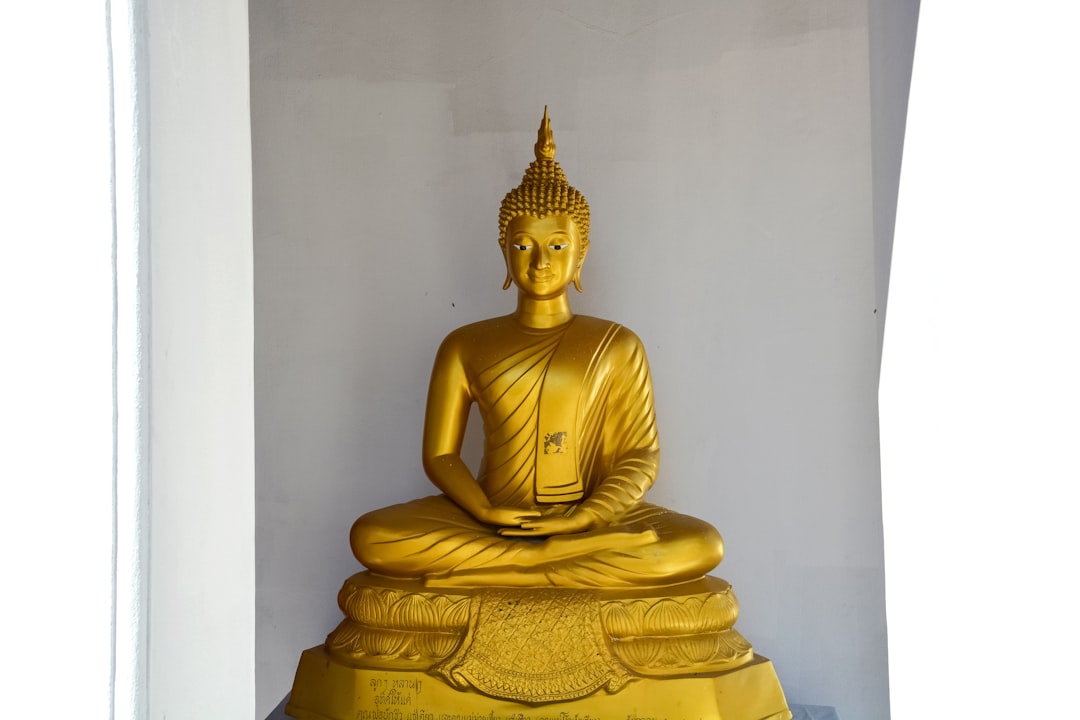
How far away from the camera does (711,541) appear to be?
3248 mm

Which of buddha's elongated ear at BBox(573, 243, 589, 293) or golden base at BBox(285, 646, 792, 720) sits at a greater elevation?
buddha's elongated ear at BBox(573, 243, 589, 293)

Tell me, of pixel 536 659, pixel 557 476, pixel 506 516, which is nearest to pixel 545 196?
pixel 557 476

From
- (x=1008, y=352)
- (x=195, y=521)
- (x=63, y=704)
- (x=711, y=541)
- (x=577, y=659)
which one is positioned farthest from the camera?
(x=711, y=541)

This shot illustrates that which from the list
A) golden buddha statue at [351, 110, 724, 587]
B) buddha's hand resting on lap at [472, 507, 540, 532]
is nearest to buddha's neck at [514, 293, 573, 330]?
golden buddha statue at [351, 110, 724, 587]

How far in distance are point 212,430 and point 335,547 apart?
223 centimetres

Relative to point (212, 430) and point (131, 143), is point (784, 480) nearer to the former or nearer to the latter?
point (212, 430)

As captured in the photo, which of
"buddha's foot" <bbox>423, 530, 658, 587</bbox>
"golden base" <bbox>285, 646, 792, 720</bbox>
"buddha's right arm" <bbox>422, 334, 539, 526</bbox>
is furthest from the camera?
"buddha's right arm" <bbox>422, 334, 539, 526</bbox>

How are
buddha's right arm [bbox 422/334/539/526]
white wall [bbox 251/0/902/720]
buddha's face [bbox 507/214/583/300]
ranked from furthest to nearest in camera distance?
white wall [bbox 251/0/902/720], buddha's face [bbox 507/214/583/300], buddha's right arm [bbox 422/334/539/526]

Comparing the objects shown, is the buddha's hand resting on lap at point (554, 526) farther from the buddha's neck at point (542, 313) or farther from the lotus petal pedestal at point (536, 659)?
the buddha's neck at point (542, 313)

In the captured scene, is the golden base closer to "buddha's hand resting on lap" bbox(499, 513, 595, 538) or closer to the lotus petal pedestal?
the lotus petal pedestal

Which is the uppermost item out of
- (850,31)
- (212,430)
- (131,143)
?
(850,31)

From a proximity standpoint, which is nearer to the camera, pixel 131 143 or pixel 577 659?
pixel 131 143

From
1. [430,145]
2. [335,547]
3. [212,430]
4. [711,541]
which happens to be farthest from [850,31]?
[212,430]

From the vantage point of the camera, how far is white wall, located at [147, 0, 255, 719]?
176 centimetres
